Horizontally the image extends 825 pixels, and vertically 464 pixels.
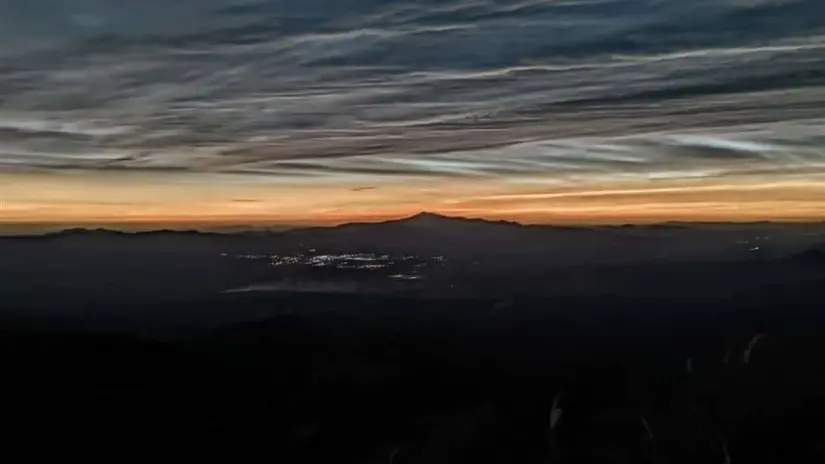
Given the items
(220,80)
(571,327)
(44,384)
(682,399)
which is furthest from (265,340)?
(220,80)

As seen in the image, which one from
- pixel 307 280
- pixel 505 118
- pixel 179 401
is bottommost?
pixel 179 401

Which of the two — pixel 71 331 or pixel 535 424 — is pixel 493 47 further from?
pixel 71 331

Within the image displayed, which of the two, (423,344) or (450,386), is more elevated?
(423,344)

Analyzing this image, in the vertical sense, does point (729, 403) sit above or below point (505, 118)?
below

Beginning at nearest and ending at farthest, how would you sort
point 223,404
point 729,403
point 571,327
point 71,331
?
point 729,403 < point 223,404 < point 571,327 < point 71,331

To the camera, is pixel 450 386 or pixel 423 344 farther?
pixel 423 344

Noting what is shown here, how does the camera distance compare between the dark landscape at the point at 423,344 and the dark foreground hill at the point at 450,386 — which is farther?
the dark landscape at the point at 423,344

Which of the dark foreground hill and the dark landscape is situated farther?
the dark landscape

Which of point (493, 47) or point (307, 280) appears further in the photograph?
point (307, 280)
